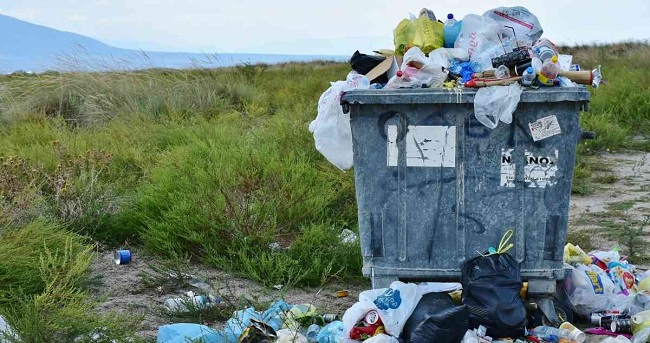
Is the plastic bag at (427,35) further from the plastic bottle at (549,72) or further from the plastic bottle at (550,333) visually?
the plastic bottle at (550,333)

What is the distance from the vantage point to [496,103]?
383 cm

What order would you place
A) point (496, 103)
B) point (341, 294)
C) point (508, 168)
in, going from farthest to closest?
point (341, 294), point (508, 168), point (496, 103)

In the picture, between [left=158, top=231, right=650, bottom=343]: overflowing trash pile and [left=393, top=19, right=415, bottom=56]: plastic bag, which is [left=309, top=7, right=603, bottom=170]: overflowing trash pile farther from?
[left=158, top=231, right=650, bottom=343]: overflowing trash pile

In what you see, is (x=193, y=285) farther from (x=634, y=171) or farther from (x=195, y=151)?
(x=634, y=171)

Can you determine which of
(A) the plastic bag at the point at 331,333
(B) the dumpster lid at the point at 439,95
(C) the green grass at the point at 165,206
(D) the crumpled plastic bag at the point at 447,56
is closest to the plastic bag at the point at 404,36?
(D) the crumpled plastic bag at the point at 447,56

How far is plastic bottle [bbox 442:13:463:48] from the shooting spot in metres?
4.36

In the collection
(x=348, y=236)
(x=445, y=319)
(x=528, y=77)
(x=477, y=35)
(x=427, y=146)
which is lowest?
(x=348, y=236)

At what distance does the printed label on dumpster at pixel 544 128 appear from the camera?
387 centimetres

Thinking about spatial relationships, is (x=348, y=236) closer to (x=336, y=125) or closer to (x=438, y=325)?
(x=336, y=125)

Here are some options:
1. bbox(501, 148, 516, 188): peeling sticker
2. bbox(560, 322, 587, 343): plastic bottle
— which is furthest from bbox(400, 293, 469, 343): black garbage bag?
bbox(501, 148, 516, 188): peeling sticker

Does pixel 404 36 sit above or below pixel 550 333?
above

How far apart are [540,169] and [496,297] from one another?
0.65m

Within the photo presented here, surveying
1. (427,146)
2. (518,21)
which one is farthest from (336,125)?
(518,21)

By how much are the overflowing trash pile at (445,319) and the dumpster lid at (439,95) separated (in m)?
0.69
